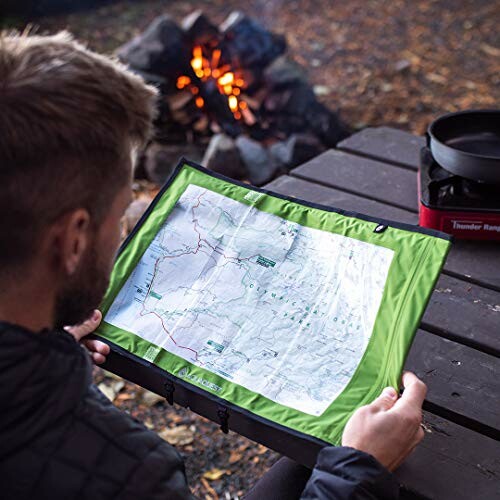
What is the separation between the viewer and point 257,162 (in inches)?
153

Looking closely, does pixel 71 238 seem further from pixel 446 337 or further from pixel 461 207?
pixel 461 207

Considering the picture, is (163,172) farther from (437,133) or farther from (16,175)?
(16,175)

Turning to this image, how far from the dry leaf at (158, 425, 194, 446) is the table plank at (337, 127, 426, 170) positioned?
3.84ft

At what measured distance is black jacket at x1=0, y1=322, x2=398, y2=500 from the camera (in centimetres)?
104

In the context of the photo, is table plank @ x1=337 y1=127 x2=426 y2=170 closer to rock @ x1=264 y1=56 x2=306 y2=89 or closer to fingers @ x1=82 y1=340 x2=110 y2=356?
fingers @ x1=82 y1=340 x2=110 y2=356

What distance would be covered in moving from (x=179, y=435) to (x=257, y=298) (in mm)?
1257

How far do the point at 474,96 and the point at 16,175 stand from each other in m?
4.43

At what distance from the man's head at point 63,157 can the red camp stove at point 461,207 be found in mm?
1012

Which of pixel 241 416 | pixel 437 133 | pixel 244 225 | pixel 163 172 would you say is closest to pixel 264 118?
pixel 163 172

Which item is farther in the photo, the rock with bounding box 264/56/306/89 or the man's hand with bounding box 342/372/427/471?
the rock with bounding box 264/56/306/89

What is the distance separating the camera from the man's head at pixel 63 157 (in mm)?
1021

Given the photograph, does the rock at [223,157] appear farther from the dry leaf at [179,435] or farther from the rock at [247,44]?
the dry leaf at [179,435]

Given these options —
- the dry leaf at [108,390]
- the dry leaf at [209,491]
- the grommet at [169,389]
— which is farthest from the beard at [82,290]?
the dry leaf at [108,390]

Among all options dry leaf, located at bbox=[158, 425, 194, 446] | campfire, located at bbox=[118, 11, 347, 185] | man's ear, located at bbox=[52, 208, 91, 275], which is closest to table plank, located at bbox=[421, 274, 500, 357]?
man's ear, located at bbox=[52, 208, 91, 275]
